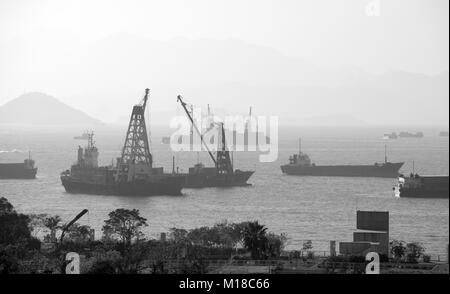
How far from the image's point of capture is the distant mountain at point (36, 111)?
374 feet

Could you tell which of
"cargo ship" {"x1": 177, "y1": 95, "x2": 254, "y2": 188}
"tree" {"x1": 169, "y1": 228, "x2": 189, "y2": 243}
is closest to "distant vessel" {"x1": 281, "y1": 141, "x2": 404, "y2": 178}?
"cargo ship" {"x1": 177, "y1": 95, "x2": 254, "y2": 188}

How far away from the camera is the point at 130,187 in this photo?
5941 centimetres

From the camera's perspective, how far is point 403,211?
4812 cm

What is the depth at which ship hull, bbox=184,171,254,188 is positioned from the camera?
212ft

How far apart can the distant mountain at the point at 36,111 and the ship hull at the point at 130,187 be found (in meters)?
47.7

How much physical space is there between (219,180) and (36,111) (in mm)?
63721

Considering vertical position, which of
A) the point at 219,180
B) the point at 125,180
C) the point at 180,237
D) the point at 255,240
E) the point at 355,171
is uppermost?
the point at 355,171

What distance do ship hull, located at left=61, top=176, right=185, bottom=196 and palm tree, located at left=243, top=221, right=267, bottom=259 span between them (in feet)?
112

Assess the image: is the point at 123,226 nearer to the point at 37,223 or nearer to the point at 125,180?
the point at 37,223

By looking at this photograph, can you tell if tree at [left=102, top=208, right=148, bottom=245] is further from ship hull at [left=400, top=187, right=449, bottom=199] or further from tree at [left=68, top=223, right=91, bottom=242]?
ship hull at [left=400, top=187, right=449, bottom=199]

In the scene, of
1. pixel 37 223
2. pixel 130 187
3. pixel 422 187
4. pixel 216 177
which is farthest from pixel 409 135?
pixel 37 223

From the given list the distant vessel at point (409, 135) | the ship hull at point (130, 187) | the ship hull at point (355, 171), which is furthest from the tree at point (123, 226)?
the distant vessel at point (409, 135)
